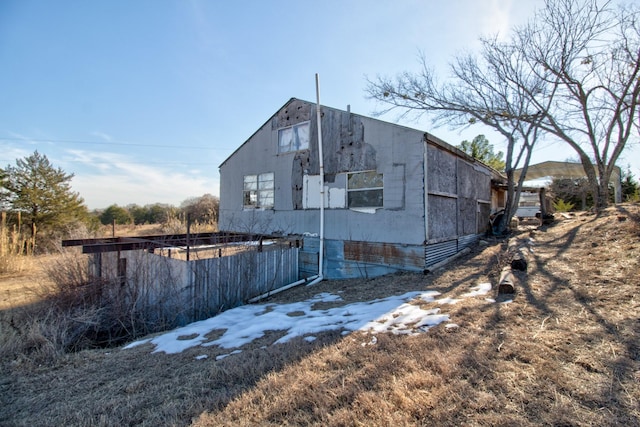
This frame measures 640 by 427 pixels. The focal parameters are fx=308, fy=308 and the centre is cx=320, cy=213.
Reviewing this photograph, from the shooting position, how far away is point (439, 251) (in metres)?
8.07

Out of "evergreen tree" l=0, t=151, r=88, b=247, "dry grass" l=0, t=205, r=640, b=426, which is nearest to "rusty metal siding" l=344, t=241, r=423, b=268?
"dry grass" l=0, t=205, r=640, b=426

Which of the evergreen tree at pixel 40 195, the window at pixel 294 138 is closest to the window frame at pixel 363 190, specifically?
the window at pixel 294 138

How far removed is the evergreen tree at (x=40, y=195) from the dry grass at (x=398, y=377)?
16.3 meters

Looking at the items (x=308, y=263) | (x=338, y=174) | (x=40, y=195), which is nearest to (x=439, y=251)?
(x=338, y=174)

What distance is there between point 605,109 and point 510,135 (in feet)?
10.4

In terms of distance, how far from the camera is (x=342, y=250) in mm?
→ 8492

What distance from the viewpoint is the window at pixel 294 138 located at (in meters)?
9.44

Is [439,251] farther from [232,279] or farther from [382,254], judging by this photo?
[232,279]

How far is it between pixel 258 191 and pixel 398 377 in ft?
29.2

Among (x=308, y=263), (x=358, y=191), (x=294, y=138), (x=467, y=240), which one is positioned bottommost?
(x=308, y=263)

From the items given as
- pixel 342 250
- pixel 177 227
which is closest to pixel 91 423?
pixel 342 250

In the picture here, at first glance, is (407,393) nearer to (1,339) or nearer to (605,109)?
(1,339)

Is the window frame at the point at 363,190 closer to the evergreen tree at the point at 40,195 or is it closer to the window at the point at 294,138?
the window at the point at 294,138

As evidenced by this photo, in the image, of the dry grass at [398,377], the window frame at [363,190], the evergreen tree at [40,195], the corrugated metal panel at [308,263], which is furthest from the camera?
the evergreen tree at [40,195]
